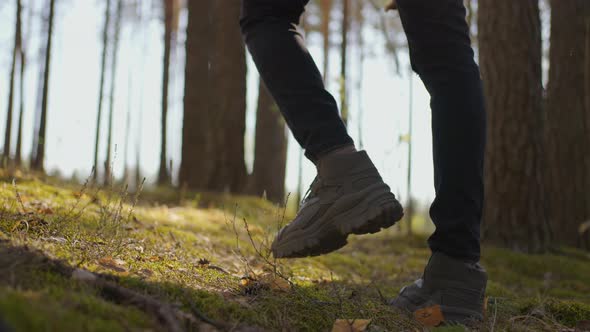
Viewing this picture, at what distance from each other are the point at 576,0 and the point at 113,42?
14.1 metres

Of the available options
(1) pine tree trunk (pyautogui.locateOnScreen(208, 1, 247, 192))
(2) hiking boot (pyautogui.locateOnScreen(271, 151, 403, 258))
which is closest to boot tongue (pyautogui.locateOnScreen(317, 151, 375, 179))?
(2) hiking boot (pyautogui.locateOnScreen(271, 151, 403, 258))

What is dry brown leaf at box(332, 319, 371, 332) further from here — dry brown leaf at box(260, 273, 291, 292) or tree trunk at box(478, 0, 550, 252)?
tree trunk at box(478, 0, 550, 252)

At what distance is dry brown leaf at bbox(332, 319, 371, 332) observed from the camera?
162 cm

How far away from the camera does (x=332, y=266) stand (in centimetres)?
344

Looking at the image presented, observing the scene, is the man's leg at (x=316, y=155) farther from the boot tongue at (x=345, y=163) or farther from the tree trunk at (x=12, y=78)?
the tree trunk at (x=12, y=78)

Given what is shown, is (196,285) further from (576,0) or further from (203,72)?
(203,72)

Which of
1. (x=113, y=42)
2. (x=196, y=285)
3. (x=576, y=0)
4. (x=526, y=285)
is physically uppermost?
(x=113, y=42)

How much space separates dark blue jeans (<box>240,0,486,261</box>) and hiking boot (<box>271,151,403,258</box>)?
0.08 m

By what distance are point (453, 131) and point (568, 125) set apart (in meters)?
5.44

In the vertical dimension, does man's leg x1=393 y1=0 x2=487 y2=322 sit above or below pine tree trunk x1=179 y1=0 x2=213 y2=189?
below

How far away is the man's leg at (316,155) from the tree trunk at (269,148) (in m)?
7.50

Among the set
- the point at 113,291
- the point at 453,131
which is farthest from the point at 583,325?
the point at 113,291

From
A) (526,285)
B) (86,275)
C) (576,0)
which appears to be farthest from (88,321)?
(576,0)

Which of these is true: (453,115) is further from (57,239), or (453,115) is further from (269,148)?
(269,148)
